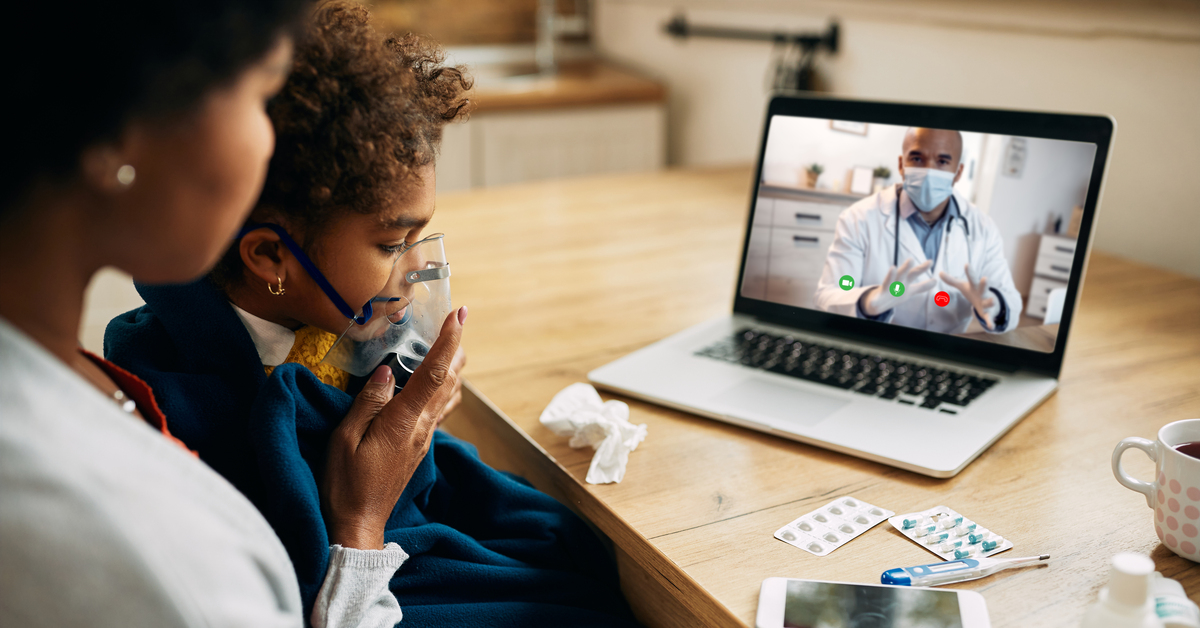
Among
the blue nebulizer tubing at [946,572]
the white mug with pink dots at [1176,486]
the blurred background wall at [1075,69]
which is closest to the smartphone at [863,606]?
the blue nebulizer tubing at [946,572]

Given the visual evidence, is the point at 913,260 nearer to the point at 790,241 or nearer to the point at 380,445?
the point at 790,241

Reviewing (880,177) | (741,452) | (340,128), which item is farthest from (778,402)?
(340,128)

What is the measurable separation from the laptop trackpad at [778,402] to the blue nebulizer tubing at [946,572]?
9.8 inches

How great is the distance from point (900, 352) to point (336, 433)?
649 millimetres

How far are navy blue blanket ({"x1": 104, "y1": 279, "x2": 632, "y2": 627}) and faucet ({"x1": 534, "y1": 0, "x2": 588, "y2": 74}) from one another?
8.10 ft

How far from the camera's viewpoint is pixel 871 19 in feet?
6.52

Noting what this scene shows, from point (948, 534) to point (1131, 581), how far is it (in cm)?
21

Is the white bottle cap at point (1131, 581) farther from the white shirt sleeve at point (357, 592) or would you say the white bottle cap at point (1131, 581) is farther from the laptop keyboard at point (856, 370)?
the white shirt sleeve at point (357, 592)

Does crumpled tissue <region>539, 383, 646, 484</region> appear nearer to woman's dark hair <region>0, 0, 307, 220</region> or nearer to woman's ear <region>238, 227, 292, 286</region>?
woman's ear <region>238, 227, 292, 286</region>

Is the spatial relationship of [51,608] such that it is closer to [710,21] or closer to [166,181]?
[166,181]

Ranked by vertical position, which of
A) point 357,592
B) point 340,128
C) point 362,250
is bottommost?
point 357,592

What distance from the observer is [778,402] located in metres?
0.95

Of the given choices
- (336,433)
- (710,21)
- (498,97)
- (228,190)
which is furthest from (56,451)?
(710,21)

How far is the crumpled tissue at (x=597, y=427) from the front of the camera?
0.85 metres
